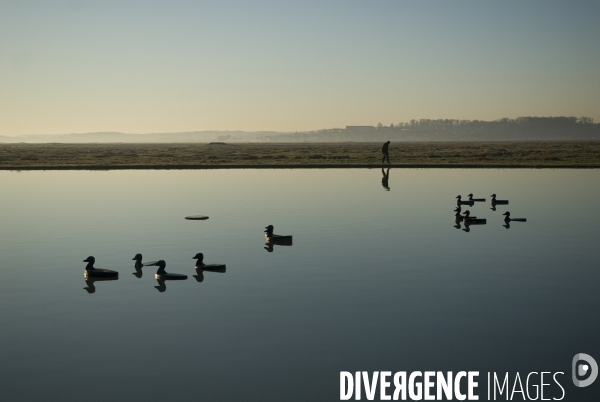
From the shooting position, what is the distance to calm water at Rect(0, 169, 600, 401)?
11.4m

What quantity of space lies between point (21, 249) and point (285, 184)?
28.2 metres

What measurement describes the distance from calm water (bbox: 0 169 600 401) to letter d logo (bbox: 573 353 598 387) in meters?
0.17

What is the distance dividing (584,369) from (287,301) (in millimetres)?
6673

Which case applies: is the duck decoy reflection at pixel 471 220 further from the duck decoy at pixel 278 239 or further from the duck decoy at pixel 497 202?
the duck decoy at pixel 278 239

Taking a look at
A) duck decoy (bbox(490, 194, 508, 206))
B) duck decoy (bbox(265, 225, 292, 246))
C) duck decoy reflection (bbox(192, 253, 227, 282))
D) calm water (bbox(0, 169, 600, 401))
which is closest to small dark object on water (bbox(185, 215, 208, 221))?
calm water (bbox(0, 169, 600, 401))

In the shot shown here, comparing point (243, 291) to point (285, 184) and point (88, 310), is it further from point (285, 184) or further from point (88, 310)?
point (285, 184)

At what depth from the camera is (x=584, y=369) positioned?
37.6ft

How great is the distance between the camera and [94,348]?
12617 mm

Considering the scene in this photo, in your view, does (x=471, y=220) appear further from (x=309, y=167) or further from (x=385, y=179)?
(x=309, y=167)

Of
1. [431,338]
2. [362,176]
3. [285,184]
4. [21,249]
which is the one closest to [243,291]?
[431,338]

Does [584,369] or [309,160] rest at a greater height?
[309,160]

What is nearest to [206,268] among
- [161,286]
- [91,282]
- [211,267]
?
[211,267]

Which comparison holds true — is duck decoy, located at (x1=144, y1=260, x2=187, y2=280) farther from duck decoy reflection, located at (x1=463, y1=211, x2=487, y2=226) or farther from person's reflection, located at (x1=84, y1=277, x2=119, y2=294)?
duck decoy reflection, located at (x1=463, y1=211, x2=487, y2=226)

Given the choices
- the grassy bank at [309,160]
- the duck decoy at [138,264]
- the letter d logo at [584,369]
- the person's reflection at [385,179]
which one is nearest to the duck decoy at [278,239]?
the duck decoy at [138,264]
